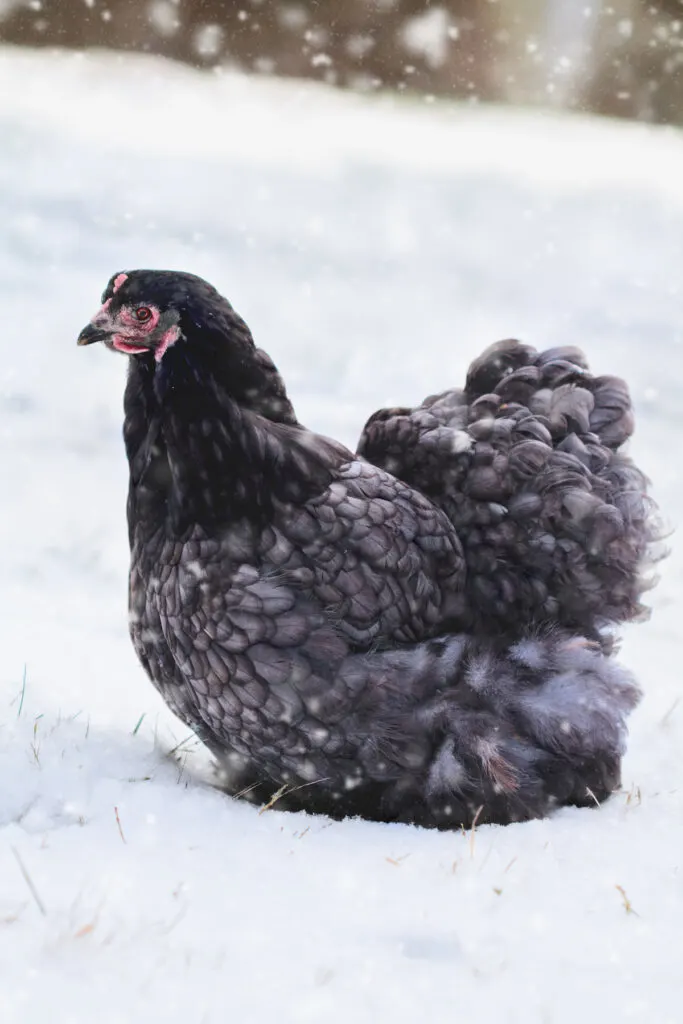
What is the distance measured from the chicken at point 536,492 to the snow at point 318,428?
0.72 meters

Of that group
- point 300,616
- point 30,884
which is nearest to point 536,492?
point 300,616

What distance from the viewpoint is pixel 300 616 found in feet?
9.12

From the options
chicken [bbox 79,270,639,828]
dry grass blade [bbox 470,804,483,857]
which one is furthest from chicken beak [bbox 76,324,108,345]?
dry grass blade [bbox 470,804,483,857]

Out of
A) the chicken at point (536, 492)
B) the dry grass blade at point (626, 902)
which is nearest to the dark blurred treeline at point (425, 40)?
the chicken at point (536, 492)

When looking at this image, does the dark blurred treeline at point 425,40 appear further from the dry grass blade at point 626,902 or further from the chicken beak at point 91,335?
the dry grass blade at point 626,902

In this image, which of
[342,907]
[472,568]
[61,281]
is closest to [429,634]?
[472,568]

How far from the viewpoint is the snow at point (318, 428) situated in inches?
69.2

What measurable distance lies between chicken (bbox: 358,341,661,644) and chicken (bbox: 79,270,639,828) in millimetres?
189

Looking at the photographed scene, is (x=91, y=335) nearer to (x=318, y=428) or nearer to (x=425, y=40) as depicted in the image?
(x=318, y=428)

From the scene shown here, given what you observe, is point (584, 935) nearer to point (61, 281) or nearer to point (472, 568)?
point (472, 568)

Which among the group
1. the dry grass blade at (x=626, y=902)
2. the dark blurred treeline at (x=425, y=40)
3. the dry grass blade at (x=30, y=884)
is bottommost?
the dry grass blade at (x=626, y=902)

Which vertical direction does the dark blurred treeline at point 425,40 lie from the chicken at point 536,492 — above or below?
above

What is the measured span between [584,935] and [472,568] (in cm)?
139

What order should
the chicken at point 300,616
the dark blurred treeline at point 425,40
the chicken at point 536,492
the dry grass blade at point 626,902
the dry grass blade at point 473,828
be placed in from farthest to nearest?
1. the dark blurred treeline at point 425,40
2. the chicken at point 536,492
3. the chicken at point 300,616
4. the dry grass blade at point 473,828
5. the dry grass blade at point 626,902
